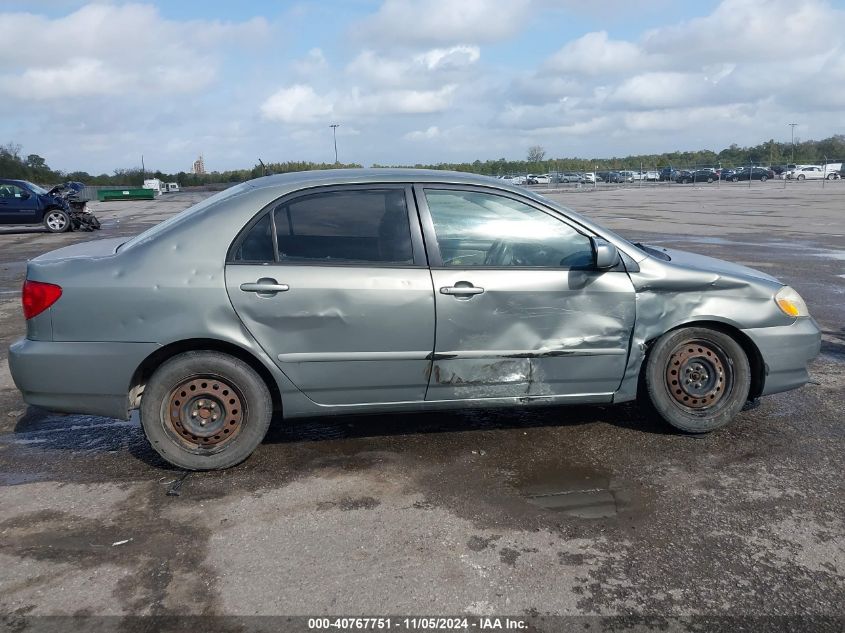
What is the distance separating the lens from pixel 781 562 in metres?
3.21

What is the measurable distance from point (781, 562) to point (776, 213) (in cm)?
2400

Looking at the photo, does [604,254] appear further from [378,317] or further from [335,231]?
[335,231]

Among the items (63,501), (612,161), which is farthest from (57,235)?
(612,161)

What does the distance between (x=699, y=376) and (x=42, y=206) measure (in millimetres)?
22126

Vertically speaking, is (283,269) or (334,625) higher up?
(283,269)

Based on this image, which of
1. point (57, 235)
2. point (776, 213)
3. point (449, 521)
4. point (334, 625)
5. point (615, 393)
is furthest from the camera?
point (776, 213)

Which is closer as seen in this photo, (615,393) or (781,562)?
Result: (781,562)

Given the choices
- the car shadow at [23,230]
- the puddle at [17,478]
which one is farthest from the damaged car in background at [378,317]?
the car shadow at [23,230]

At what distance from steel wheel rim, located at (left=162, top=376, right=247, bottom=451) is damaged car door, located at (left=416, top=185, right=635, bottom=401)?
3.77ft

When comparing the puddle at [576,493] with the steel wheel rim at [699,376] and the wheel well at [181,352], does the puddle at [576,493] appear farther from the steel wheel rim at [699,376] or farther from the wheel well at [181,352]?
the wheel well at [181,352]

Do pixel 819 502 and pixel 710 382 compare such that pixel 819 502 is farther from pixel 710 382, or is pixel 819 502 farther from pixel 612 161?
pixel 612 161

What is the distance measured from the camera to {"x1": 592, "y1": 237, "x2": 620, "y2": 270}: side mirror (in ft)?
14.1

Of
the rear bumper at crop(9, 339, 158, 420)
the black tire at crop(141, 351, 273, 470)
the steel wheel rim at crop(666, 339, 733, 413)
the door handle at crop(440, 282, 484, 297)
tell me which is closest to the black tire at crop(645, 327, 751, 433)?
the steel wheel rim at crop(666, 339, 733, 413)

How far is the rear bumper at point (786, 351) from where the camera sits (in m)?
4.60
